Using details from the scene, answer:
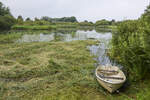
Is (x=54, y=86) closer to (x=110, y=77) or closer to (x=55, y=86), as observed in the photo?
(x=55, y=86)

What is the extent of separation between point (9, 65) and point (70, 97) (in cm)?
472

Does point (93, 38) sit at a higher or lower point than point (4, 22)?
lower

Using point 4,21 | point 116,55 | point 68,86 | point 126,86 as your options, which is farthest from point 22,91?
point 4,21

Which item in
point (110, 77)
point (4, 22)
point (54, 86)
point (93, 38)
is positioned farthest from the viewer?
point (4, 22)

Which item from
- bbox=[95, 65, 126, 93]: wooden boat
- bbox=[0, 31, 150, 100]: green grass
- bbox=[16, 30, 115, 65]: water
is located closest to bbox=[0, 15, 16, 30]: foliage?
bbox=[16, 30, 115, 65]: water

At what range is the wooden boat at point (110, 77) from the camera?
3752 millimetres

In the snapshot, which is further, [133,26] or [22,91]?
[133,26]

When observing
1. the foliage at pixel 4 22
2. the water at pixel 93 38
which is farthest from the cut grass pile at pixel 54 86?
the foliage at pixel 4 22

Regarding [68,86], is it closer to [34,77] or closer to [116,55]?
[34,77]

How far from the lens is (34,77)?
16.7ft

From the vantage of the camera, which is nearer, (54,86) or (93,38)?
(54,86)

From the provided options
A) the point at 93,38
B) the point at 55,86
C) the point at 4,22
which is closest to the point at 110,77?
the point at 55,86

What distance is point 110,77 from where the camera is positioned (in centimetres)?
454

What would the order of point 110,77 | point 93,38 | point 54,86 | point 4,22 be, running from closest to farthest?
point 54,86 → point 110,77 → point 93,38 → point 4,22
